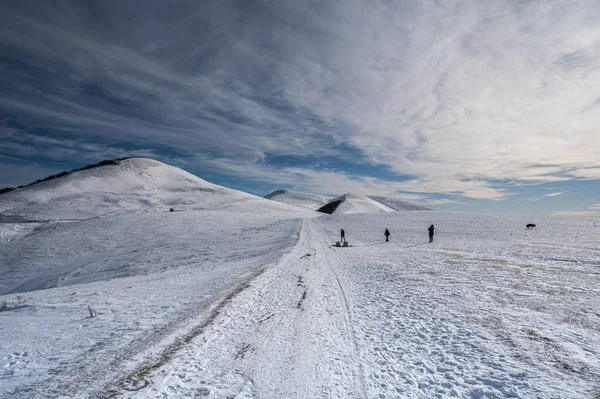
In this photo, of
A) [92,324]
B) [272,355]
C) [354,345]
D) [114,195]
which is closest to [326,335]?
[354,345]

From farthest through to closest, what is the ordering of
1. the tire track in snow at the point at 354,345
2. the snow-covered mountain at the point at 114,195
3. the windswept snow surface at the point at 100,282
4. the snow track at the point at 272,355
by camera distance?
1. the snow-covered mountain at the point at 114,195
2. the windswept snow surface at the point at 100,282
3. the tire track in snow at the point at 354,345
4. the snow track at the point at 272,355

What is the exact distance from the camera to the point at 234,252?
24.9 m

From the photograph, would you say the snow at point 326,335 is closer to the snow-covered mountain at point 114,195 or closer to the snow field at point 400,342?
the snow field at point 400,342

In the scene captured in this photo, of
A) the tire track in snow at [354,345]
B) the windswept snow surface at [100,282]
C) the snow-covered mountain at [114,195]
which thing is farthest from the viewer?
the snow-covered mountain at [114,195]

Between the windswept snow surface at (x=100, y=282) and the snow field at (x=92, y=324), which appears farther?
the windswept snow surface at (x=100, y=282)

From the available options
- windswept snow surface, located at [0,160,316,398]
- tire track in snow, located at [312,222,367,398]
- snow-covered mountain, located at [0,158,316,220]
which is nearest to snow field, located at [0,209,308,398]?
windswept snow surface, located at [0,160,316,398]

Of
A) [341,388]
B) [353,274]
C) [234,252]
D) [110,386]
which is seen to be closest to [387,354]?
[341,388]

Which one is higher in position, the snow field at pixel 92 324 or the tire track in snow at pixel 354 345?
the tire track in snow at pixel 354 345

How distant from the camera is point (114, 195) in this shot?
269 ft

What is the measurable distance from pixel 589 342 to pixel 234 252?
73.3ft

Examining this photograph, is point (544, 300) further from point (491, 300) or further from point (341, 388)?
point (341, 388)

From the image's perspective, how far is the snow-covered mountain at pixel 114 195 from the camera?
2557 inches

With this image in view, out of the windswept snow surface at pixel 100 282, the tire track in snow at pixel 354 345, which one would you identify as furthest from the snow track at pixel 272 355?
the windswept snow surface at pixel 100 282

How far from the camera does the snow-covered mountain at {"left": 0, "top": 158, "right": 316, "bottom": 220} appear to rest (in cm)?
6494
